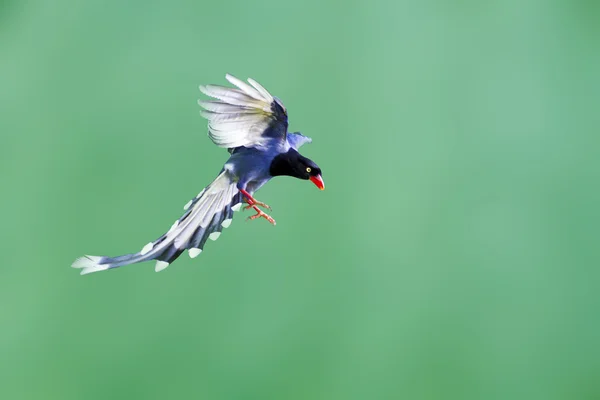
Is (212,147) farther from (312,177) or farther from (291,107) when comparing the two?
(312,177)

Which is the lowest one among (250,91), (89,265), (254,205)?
(89,265)

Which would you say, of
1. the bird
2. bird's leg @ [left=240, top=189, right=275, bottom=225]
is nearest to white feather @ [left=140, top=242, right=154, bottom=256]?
the bird

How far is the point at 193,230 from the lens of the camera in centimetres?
75

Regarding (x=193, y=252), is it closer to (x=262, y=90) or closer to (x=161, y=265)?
(x=161, y=265)

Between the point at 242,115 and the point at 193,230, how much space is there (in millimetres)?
139

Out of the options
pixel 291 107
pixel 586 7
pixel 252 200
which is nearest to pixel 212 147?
pixel 291 107

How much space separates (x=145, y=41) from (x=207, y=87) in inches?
35.2

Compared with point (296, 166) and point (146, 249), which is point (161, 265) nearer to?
point (146, 249)

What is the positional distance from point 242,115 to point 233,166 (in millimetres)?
68

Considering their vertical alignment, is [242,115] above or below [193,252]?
above

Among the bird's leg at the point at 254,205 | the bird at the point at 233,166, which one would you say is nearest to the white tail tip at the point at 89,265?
the bird at the point at 233,166

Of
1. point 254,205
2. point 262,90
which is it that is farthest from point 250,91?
point 254,205

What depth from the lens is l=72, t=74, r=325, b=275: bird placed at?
72 cm

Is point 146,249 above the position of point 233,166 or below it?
below
